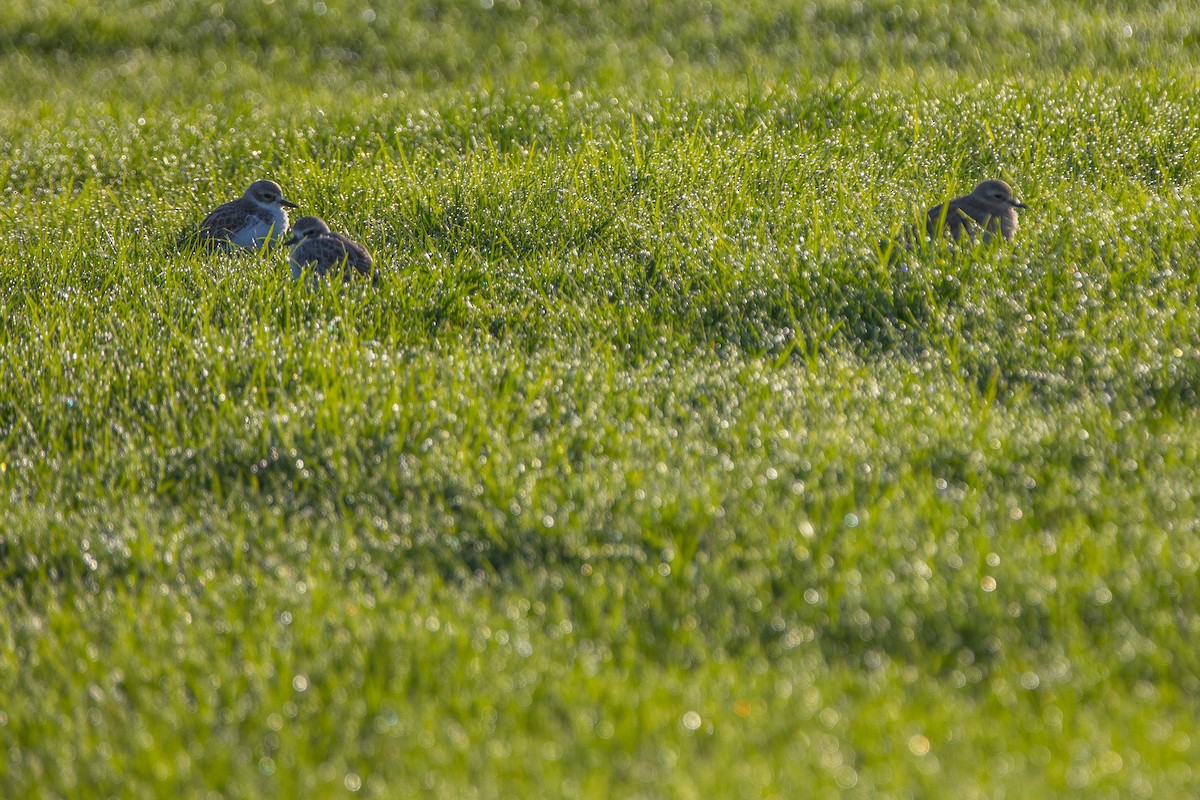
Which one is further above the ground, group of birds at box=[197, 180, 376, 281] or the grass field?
group of birds at box=[197, 180, 376, 281]

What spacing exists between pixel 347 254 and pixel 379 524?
8.44 ft

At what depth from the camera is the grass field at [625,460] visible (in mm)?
3604

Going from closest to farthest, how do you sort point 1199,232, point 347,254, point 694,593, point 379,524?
1. point 694,593
2. point 379,524
3. point 1199,232
4. point 347,254

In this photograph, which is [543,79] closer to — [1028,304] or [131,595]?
[1028,304]

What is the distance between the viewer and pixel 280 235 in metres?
7.52

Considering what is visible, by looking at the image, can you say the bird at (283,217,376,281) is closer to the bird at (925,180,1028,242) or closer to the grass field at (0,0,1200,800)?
the grass field at (0,0,1200,800)

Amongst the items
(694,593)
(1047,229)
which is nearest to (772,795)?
(694,593)

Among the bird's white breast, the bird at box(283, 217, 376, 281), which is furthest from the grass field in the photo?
the bird's white breast

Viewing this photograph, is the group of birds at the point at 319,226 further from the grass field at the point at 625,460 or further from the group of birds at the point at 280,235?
the grass field at the point at 625,460

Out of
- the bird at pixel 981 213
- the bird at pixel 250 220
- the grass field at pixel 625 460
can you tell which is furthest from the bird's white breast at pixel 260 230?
the bird at pixel 981 213

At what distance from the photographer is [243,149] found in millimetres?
9148

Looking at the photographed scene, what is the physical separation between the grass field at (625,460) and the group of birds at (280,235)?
21cm

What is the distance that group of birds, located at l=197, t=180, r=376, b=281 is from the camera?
267 inches

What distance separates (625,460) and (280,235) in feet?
11.7
